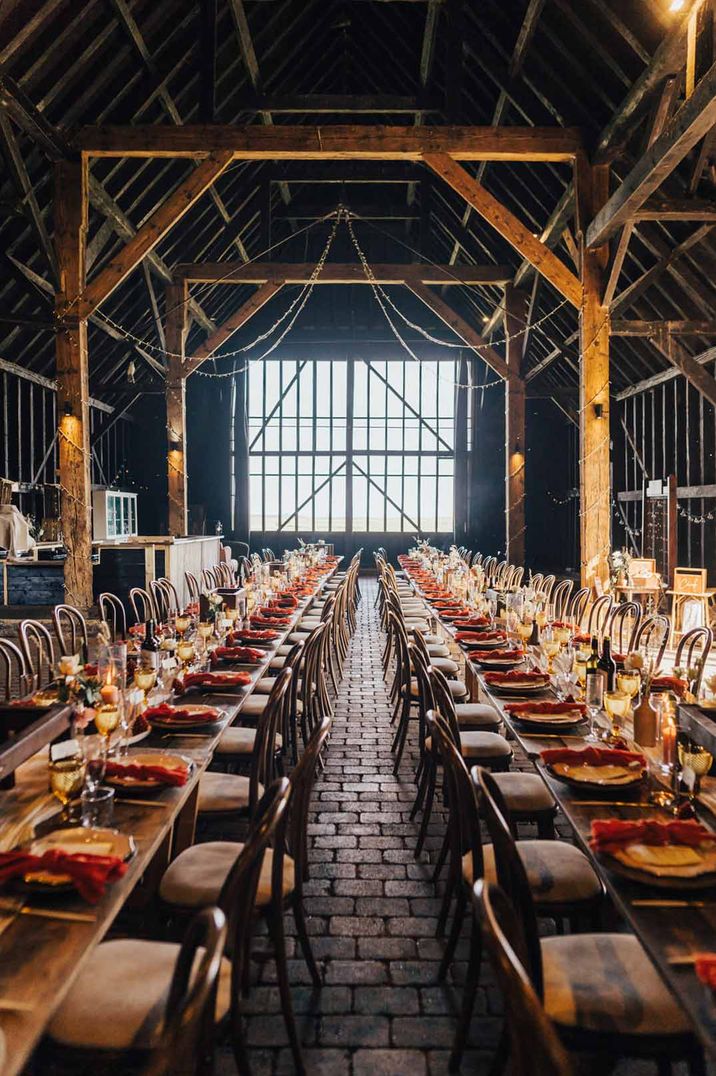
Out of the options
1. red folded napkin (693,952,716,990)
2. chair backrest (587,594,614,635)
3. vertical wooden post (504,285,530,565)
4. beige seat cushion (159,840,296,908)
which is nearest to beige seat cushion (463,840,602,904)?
beige seat cushion (159,840,296,908)

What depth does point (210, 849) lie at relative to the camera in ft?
8.86

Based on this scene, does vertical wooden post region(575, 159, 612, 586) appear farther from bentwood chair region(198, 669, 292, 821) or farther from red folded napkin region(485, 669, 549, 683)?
bentwood chair region(198, 669, 292, 821)

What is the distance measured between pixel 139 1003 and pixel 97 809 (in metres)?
0.49

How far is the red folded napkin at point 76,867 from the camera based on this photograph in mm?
1721

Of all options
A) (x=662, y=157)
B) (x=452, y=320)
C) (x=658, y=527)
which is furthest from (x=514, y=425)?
(x=662, y=157)

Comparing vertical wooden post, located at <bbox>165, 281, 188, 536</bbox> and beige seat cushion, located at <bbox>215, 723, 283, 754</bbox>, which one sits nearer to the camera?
beige seat cushion, located at <bbox>215, 723, 283, 754</bbox>

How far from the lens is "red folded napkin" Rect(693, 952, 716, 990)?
139 cm

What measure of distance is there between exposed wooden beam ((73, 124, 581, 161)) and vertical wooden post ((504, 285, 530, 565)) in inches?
173

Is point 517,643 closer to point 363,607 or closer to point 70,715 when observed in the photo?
point 70,715

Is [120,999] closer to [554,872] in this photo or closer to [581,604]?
[554,872]

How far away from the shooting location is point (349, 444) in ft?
62.4

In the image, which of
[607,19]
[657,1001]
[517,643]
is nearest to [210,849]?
[657,1001]

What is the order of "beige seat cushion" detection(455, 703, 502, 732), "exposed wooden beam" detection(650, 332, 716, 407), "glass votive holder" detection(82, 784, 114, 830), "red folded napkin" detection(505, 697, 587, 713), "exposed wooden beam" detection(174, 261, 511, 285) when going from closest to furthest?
"glass votive holder" detection(82, 784, 114, 830) → "red folded napkin" detection(505, 697, 587, 713) → "beige seat cushion" detection(455, 703, 502, 732) → "exposed wooden beam" detection(650, 332, 716, 407) → "exposed wooden beam" detection(174, 261, 511, 285)

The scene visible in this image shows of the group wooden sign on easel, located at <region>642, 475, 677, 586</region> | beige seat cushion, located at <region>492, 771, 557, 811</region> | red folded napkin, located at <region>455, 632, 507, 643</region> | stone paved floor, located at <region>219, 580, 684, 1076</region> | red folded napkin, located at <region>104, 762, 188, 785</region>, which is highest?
wooden sign on easel, located at <region>642, 475, 677, 586</region>
